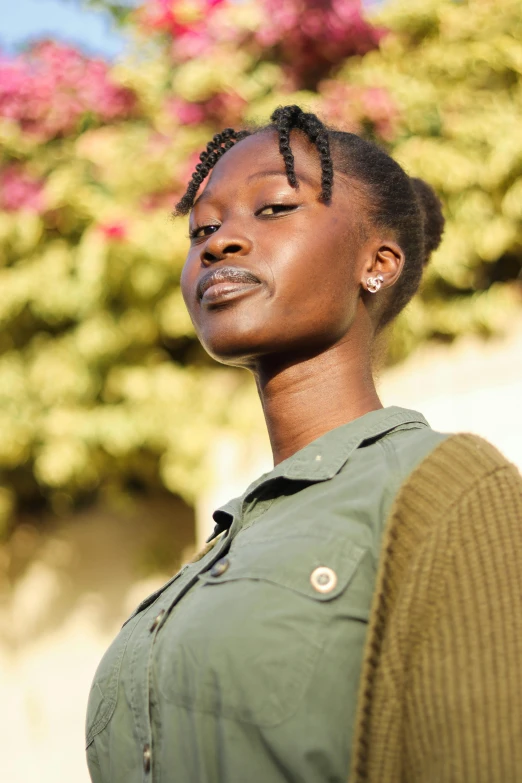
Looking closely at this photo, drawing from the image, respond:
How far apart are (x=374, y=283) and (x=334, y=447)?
42 cm

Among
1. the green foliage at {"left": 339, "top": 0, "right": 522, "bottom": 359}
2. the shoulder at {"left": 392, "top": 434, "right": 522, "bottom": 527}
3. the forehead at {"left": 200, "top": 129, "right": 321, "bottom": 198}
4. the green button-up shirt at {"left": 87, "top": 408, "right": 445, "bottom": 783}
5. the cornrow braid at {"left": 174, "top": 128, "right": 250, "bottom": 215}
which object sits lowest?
the green button-up shirt at {"left": 87, "top": 408, "right": 445, "bottom": 783}

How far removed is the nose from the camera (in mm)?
1747

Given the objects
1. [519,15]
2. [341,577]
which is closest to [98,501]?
[519,15]

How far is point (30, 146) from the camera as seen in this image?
5094 millimetres

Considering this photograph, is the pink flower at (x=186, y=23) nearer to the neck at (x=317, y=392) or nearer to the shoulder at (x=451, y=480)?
the neck at (x=317, y=392)

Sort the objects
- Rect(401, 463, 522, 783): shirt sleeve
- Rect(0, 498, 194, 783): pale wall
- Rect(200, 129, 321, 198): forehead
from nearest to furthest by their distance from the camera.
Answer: Rect(401, 463, 522, 783): shirt sleeve, Rect(200, 129, 321, 198): forehead, Rect(0, 498, 194, 783): pale wall

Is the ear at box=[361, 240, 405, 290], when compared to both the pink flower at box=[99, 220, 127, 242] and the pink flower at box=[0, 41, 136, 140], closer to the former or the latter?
the pink flower at box=[99, 220, 127, 242]

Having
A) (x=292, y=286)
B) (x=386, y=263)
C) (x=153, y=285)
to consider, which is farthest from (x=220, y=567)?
(x=153, y=285)

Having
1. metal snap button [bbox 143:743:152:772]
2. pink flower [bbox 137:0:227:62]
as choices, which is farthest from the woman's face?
pink flower [bbox 137:0:227:62]

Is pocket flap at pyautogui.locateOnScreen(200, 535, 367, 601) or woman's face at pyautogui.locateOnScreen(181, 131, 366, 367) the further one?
woman's face at pyautogui.locateOnScreen(181, 131, 366, 367)

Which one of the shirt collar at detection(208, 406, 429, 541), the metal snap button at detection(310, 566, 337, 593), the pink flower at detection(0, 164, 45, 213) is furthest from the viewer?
the pink flower at detection(0, 164, 45, 213)

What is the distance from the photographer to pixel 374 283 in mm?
1838

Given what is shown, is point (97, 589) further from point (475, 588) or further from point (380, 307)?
point (475, 588)

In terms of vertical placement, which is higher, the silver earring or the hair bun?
the hair bun
